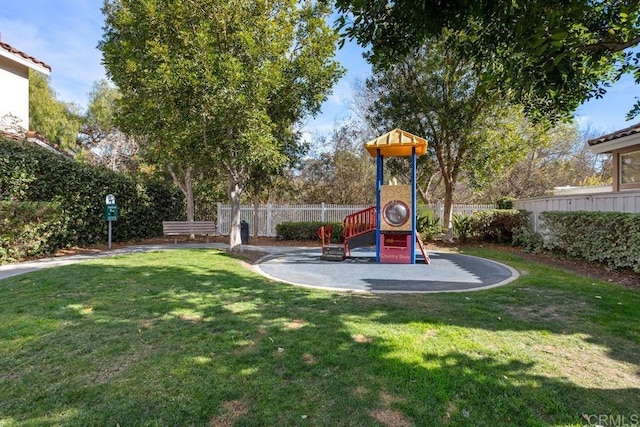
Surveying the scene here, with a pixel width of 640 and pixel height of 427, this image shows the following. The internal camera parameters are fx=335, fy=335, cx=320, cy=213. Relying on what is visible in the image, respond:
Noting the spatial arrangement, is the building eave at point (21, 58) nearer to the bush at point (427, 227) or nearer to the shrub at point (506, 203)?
the bush at point (427, 227)

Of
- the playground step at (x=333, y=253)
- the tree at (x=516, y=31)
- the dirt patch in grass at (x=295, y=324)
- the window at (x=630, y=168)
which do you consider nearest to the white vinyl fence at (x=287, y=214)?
the window at (x=630, y=168)

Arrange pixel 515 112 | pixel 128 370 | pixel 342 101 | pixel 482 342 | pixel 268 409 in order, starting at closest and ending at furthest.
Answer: pixel 268 409 < pixel 128 370 < pixel 482 342 < pixel 515 112 < pixel 342 101

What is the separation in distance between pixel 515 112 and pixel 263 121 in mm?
9341

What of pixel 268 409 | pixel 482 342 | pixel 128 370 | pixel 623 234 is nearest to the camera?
pixel 268 409

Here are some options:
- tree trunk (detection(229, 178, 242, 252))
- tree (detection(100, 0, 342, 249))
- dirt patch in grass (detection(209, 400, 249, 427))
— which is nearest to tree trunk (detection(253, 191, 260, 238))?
tree trunk (detection(229, 178, 242, 252))

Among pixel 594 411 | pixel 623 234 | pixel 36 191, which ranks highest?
pixel 36 191

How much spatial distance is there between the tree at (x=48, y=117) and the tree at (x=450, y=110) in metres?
20.3

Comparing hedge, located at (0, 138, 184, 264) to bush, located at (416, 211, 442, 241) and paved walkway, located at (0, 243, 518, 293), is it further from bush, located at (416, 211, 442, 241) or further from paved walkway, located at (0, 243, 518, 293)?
bush, located at (416, 211, 442, 241)

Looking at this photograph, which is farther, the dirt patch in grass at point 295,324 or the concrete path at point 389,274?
the concrete path at point 389,274

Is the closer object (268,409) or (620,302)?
(268,409)

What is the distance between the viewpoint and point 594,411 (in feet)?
7.88

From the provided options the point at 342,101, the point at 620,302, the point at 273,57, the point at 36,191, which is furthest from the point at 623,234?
the point at 342,101

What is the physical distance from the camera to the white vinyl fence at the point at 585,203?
8172 millimetres

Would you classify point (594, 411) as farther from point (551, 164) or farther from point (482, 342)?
point (551, 164)
